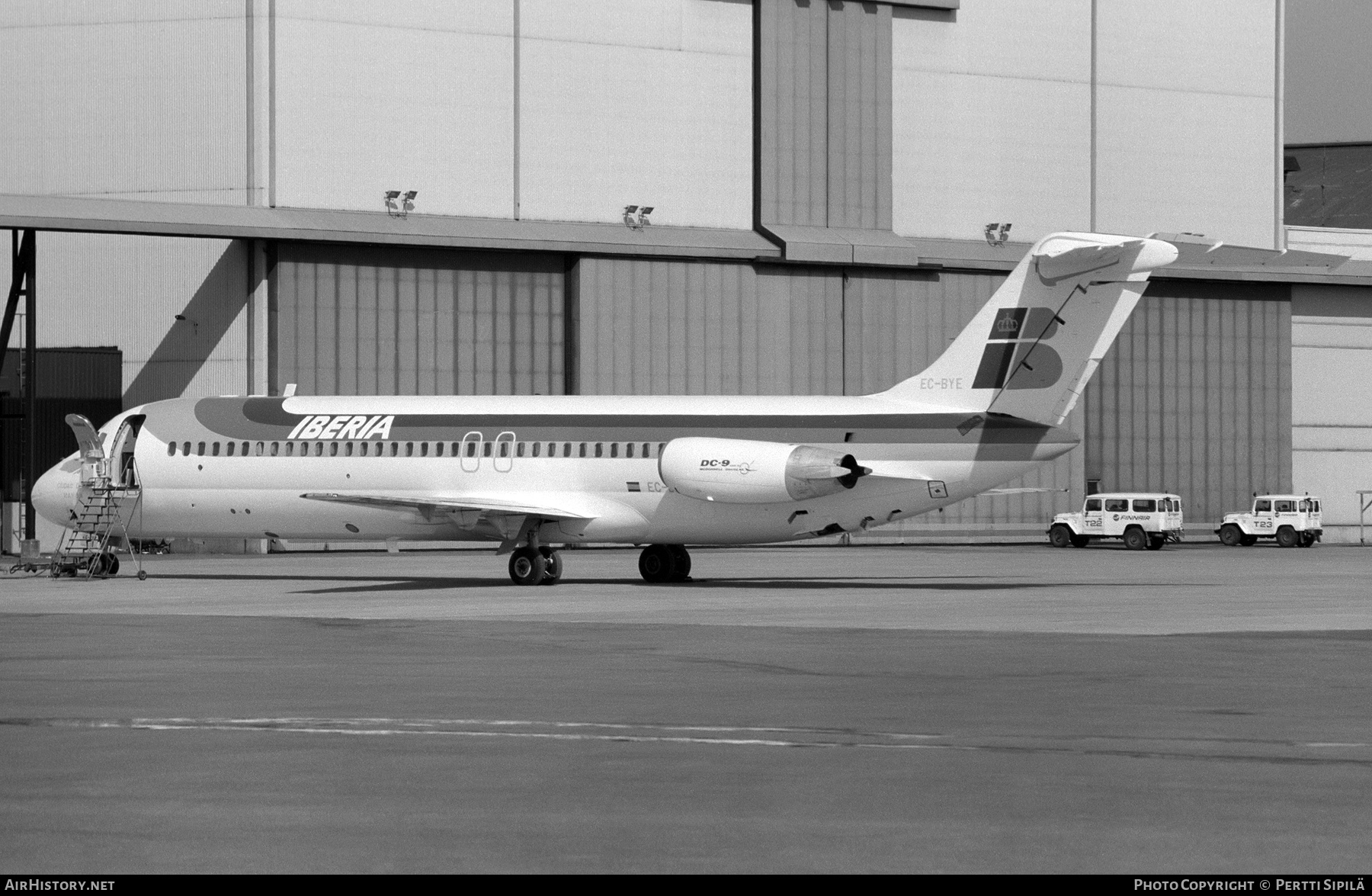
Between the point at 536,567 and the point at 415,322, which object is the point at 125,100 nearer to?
the point at 415,322

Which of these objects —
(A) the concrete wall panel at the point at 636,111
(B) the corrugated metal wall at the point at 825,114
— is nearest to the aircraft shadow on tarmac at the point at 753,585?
(A) the concrete wall panel at the point at 636,111

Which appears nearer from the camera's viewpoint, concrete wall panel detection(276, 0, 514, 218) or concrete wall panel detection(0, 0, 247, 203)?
concrete wall panel detection(0, 0, 247, 203)

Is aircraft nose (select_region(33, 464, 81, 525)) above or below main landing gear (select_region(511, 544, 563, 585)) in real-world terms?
above

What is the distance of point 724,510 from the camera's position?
119ft

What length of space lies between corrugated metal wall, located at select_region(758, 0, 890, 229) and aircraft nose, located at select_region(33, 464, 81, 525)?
26659 millimetres

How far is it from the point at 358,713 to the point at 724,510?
21.9 meters

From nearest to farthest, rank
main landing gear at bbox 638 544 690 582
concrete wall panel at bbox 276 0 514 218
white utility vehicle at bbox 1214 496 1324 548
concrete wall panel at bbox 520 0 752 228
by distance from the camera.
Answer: main landing gear at bbox 638 544 690 582
concrete wall panel at bbox 276 0 514 218
concrete wall panel at bbox 520 0 752 228
white utility vehicle at bbox 1214 496 1324 548

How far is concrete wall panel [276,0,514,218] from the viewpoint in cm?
5516

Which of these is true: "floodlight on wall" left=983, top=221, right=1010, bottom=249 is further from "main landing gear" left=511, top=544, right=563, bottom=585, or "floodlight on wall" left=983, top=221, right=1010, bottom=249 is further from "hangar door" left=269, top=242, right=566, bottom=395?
"main landing gear" left=511, top=544, right=563, bottom=585

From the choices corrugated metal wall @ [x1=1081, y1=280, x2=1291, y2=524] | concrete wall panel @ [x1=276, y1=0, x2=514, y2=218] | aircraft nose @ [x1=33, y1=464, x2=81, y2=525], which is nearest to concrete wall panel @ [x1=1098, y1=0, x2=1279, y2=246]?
corrugated metal wall @ [x1=1081, y1=280, x2=1291, y2=524]

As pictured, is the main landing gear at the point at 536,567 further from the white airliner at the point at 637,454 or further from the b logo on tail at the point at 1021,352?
the b logo on tail at the point at 1021,352

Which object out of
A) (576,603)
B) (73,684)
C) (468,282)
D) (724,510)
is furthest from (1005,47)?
(73,684)

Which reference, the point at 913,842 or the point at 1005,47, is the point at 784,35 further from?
the point at 913,842

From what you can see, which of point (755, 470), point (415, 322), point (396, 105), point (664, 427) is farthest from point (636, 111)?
point (755, 470)
